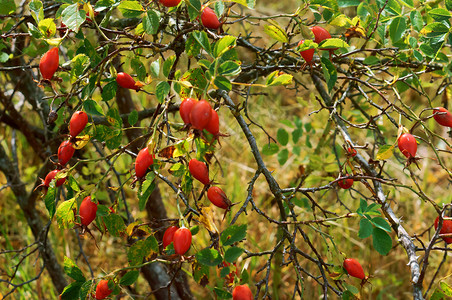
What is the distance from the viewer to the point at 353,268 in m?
0.88

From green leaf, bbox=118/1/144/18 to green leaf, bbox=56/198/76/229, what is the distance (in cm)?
34

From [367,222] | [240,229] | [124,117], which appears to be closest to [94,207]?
[240,229]

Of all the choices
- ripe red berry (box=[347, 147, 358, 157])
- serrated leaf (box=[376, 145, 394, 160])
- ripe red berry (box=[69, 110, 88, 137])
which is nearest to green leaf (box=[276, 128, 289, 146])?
ripe red berry (box=[347, 147, 358, 157])

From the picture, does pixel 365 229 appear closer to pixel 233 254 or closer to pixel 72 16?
pixel 233 254

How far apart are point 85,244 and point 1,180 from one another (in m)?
0.54

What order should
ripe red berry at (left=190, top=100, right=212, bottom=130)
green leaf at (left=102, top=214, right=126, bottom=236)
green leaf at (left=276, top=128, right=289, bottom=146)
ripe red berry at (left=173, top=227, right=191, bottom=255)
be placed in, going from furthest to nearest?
1. green leaf at (left=276, top=128, right=289, bottom=146)
2. green leaf at (left=102, top=214, right=126, bottom=236)
3. ripe red berry at (left=173, top=227, right=191, bottom=255)
4. ripe red berry at (left=190, top=100, right=212, bottom=130)

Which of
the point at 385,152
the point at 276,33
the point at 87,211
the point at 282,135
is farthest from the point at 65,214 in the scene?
the point at 282,135

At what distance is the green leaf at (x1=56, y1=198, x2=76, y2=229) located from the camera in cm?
77

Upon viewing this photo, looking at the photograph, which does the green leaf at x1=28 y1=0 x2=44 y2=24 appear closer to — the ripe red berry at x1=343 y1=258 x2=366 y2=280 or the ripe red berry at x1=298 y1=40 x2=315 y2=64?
the ripe red berry at x1=298 y1=40 x2=315 y2=64

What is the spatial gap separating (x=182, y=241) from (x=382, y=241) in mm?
395

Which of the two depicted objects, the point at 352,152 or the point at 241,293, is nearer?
the point at 241,293

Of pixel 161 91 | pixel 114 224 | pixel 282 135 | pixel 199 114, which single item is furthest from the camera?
pixel 282 135

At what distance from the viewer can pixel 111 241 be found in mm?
2389

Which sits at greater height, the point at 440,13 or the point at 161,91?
the point at 161,91
